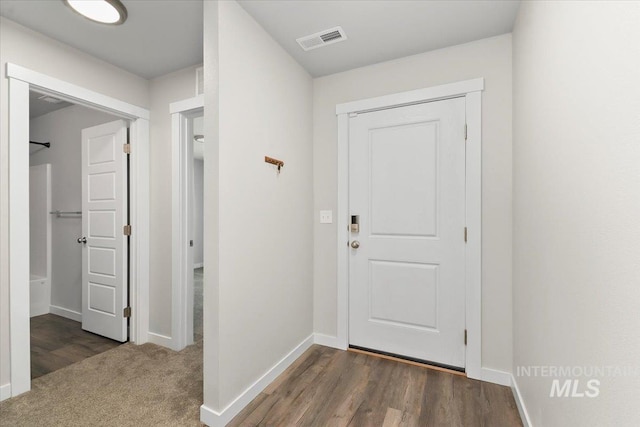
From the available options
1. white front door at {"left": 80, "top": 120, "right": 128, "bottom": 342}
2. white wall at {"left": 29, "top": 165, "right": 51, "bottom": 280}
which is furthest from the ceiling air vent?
white wall at {"left": 29, "top": 165, "right": 51, "bottom": 280}

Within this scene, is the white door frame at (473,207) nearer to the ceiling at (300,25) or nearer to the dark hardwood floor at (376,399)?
the dark hardwood floor at (376,399)

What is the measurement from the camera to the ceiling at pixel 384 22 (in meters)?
1.80

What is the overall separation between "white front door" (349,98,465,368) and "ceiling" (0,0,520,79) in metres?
0.48

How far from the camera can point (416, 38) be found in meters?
2.13

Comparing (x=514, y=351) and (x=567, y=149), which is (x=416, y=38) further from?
(x=514, y=351)

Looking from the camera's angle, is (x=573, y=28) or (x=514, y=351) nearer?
(x=573, y=28)

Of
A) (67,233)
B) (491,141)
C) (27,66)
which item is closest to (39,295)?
(67,233)

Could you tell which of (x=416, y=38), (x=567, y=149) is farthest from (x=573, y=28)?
(x=416, y=38)

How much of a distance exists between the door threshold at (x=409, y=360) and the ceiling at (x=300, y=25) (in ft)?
8.09

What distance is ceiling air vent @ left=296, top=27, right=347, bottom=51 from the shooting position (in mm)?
2059

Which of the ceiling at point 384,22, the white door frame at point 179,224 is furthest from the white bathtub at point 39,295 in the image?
the ceiling at point 384,22

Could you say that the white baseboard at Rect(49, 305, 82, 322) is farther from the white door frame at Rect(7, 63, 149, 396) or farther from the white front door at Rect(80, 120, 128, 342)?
the white door frame at Rect(7, 63, 149, 396)

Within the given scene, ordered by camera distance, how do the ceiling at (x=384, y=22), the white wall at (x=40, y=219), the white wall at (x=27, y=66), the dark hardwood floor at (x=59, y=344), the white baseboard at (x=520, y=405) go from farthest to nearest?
the white wall at (x=40, y=219)
the dark hardwood floor at (x=59, y=344)
the white wall at (x=27, y=66)
the ceiling at (x=384, y=22)
the white baseboard at (x=520, y=405)

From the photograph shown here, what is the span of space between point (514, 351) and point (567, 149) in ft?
5.02
